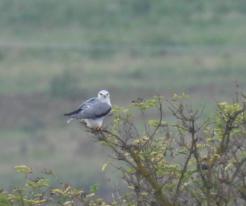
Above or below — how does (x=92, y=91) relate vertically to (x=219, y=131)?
above

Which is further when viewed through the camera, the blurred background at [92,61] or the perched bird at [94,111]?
the blurred background at [92,61]

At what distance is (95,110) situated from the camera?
1006 centimetres

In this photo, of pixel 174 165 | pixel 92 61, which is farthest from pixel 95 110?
pixel 92 61

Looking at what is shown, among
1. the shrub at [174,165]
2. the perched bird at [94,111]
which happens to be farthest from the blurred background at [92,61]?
the shrub at [174,165]

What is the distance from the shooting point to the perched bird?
980 centimetres

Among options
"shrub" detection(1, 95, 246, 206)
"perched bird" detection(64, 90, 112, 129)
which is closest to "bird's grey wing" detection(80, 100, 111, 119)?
"perched bird" detection(64, 90, 112, 129)

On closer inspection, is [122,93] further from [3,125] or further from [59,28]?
[59,28]

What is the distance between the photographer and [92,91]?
2625 centimetres

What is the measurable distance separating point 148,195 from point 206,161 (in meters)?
0.31

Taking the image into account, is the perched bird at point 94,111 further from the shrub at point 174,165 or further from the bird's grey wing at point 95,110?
the shrub at point 174,165

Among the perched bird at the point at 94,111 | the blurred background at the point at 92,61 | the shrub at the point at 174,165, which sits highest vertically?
the blurred background at the point at 92,61

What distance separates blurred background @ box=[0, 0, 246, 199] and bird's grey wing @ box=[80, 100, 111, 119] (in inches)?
444

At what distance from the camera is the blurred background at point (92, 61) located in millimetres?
24797

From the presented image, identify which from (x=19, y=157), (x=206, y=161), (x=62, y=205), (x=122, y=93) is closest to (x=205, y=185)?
(x=206, y=161)
